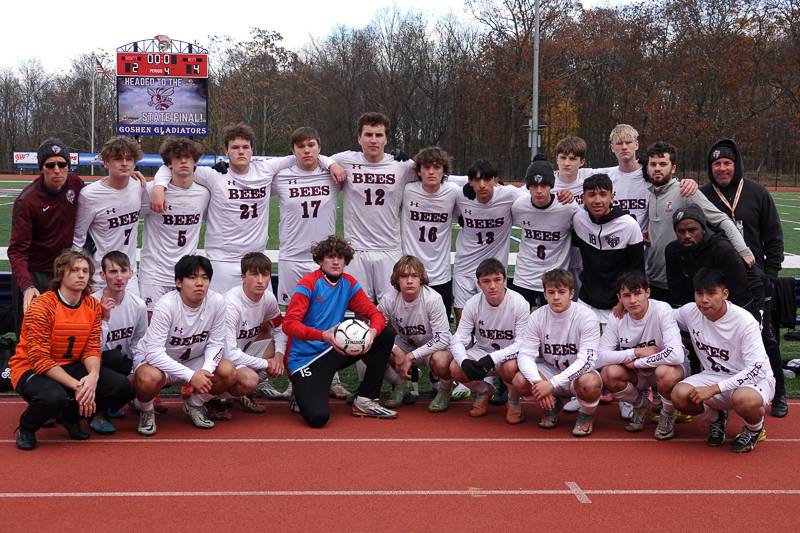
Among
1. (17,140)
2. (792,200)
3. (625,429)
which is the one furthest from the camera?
(17,140)

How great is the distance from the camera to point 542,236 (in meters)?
5.90

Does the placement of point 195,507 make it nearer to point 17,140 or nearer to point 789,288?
point 789,288

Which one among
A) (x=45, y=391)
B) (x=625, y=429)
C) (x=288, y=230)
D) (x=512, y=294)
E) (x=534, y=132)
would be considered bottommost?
(x=625, y=429)

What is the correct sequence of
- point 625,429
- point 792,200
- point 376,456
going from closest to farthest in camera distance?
point 376,456
point 625,429
point 792,200

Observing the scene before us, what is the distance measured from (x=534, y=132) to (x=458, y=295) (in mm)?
22215

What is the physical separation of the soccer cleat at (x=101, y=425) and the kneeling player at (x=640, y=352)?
10.4 feet

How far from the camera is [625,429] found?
5117 millimetres

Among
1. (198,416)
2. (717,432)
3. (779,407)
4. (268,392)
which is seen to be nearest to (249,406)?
(268,392)

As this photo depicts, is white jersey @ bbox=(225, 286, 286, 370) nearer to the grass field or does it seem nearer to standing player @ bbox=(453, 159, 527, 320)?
standing player @ bbox=(453, 159, 527, 320)

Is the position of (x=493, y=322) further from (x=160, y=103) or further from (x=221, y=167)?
(x=160, y=103)

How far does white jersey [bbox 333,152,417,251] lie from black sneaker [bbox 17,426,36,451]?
2.74m

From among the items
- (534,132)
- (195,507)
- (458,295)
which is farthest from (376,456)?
(534,132)

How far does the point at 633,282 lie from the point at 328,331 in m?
2.04

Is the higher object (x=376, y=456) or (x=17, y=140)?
(x=17, y=140)
